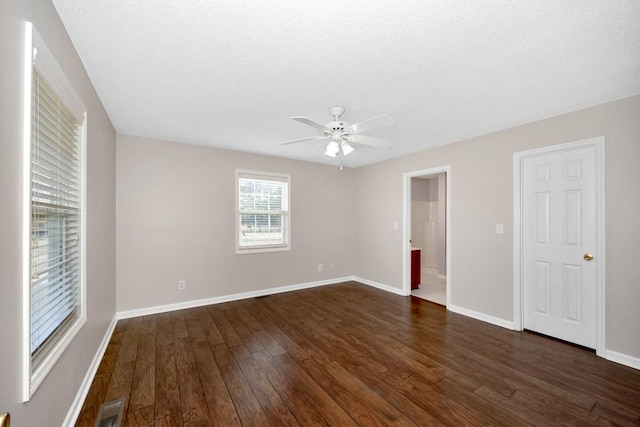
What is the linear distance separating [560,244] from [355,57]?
299 centimetres

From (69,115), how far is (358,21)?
6.50 feet

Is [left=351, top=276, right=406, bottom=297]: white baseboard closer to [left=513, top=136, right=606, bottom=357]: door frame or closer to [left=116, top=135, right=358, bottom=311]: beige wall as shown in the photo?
[left=116, top=135, right=358, bottom=311]: beige wall

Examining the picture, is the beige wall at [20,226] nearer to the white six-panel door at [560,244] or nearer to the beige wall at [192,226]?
the beige wall at [192,226]

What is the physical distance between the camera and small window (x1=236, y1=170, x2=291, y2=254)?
4441 millimetres

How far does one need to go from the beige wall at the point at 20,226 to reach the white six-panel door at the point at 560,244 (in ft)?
13.9

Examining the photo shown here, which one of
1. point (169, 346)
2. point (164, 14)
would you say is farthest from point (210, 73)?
point (169, 346)

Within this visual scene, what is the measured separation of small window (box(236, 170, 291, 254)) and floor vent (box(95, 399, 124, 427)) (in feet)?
8.41

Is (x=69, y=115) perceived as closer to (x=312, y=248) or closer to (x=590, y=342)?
(x=312, y=248)

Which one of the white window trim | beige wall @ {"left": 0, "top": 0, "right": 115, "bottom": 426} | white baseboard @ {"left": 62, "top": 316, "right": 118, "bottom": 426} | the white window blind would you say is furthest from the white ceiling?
white baseboard @ {"left": 62, "top": 316, "right": 118, "bottom": 426}

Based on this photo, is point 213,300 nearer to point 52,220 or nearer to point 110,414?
point 110,414

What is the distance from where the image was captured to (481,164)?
3.55 m

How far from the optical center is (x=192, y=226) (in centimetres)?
399

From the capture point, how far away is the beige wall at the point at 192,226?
3576 mm

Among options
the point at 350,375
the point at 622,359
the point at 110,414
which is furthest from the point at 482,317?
the point at 110,414
